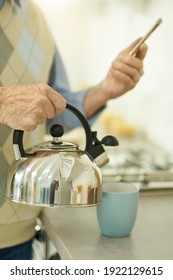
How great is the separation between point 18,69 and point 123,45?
134 centimetres

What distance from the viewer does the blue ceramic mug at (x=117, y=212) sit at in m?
0.90

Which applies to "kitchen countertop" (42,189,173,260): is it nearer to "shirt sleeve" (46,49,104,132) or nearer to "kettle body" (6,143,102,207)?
"kettle body" (6,143,102,207)

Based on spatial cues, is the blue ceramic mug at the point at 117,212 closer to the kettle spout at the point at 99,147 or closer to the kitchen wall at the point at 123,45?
the kettle spout at the point at 99,147

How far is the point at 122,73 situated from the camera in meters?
1.05

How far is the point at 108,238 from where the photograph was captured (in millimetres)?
918

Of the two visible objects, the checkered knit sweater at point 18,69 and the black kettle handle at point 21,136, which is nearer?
the black kettle handle at point 21,136

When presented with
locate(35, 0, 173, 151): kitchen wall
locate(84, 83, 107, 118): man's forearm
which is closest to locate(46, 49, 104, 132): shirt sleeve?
locate(84, 83, 107, 118): man's forearm

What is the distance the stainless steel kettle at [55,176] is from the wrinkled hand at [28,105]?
1.2 inches

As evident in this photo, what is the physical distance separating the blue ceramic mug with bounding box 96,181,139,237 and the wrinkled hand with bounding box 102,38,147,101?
0.92ft

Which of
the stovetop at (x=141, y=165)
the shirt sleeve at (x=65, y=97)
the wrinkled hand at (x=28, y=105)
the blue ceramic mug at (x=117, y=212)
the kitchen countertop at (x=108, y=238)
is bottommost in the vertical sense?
the stovetop at (x=141, y=165)

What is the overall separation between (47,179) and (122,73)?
397 mm

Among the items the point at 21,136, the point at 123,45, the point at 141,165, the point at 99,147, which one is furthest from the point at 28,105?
the point at 123,45

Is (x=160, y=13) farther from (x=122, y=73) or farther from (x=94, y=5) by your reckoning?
(x=122, y=73)

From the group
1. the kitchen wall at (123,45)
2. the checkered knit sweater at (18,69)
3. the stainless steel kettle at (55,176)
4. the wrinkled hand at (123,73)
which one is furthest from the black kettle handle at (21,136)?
the kitchen wall at (123,45)
